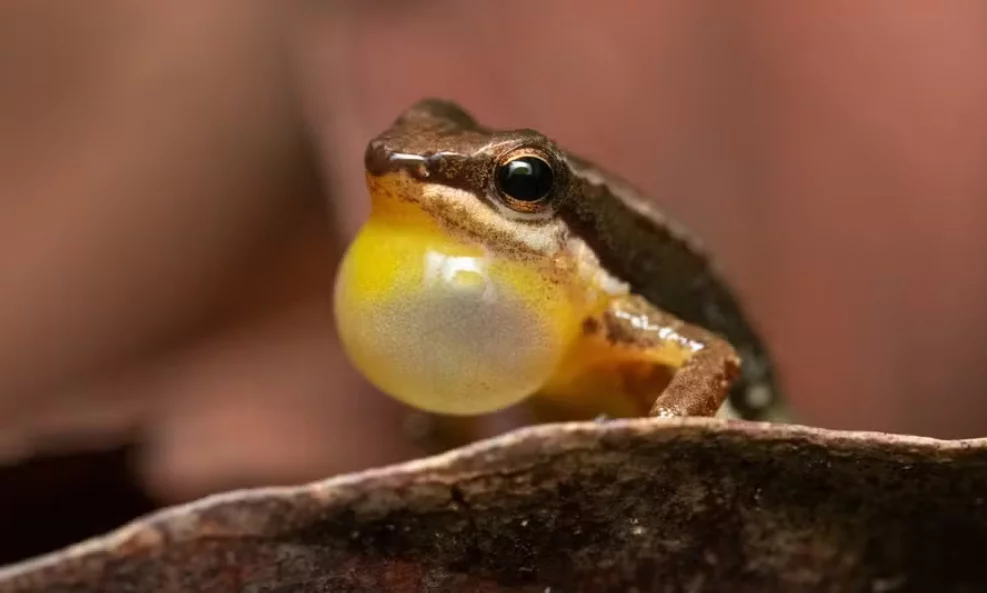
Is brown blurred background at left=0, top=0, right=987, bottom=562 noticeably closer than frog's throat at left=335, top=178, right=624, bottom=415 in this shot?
No

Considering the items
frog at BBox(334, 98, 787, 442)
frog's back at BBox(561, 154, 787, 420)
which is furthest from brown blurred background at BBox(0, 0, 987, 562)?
frog at BBox(334, 98, 787, 442)

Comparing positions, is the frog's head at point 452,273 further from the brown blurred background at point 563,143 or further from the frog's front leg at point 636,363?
the brown blurred background at point 563,143

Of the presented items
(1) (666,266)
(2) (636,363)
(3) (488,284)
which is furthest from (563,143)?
(3) (488,284)

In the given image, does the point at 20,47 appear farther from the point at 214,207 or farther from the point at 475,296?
the point at 475,296

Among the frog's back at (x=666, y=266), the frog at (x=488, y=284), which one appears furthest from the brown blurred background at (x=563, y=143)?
the frog at (x=488, y=284)

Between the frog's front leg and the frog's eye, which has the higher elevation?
the frog's eye

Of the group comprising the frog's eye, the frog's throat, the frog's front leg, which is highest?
the frog's eye

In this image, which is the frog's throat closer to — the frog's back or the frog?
the frog

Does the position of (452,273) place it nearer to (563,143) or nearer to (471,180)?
(471,180)
